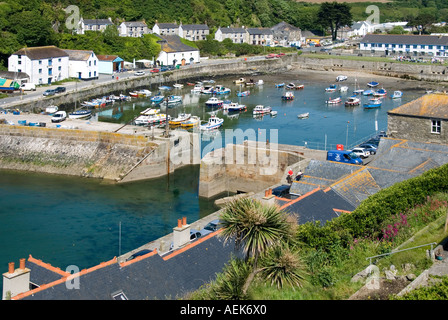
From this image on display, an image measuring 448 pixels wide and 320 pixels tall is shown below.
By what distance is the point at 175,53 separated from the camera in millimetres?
96688

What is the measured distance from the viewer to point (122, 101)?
2953 inches

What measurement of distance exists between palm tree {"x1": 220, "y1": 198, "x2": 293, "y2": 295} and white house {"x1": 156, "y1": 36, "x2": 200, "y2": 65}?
83.3m

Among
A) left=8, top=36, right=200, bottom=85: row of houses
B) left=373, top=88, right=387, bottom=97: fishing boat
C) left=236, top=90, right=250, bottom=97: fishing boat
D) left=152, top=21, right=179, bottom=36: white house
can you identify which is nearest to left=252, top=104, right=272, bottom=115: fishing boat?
left=236, top=90, right=250, bottom=97: fishing boat

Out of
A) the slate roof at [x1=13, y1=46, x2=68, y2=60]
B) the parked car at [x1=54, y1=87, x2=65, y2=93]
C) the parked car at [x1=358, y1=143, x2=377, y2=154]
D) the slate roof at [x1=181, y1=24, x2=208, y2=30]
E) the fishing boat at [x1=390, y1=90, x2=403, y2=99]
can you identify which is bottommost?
the parked car at [x1=358, y1=143, x2=377, y2=154]

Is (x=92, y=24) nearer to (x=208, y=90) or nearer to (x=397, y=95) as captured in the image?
(x=208, y=90)

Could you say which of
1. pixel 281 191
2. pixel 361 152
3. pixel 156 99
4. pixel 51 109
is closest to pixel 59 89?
pixel 51 109

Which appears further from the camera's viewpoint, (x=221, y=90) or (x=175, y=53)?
(x=175, y=53)

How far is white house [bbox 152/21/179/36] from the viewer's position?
108 m

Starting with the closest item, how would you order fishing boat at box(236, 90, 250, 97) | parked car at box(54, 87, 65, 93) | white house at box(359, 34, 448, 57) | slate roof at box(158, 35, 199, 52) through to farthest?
parked car at box(54, 87, 65, 93) → fishing boat at box(236, 90, 250, 97) → slate roof at box(158, 35, 199, 52) → white house at box(359, 34, 448, 57)

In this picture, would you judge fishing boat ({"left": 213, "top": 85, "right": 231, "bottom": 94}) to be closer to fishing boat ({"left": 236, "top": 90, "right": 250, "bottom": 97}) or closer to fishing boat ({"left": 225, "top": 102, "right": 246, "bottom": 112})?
fishing boat ({"left": 236, "top": 90, "right": 250, "bottom": 97})

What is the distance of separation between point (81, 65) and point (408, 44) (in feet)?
211

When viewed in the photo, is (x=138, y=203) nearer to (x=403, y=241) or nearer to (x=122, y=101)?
(x=403, y=241)

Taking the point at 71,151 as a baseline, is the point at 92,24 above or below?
above

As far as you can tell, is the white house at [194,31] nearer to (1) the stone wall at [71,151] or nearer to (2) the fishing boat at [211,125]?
(2) the fishing boat at [211,125]
